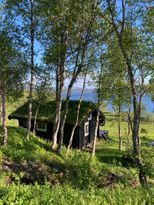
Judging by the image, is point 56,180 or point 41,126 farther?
point 41,126

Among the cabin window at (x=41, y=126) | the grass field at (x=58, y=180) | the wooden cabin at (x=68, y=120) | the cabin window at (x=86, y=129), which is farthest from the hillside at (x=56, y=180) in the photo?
the cabin window at (x=86, y=129)

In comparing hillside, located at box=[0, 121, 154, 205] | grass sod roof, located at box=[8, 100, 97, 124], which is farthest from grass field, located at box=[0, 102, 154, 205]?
grass sod roof, located at box=[8, 100, 97, 124]

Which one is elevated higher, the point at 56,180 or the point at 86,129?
the point at 86,129

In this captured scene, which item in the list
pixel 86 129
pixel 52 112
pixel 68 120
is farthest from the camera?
pixel 86 129

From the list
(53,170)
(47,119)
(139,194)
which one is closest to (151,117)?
(47,119)

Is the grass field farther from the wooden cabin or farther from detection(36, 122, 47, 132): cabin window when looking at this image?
detection(36, 122, 47, 132): cabin window

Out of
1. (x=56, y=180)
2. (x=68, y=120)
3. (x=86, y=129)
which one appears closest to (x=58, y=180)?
(x=56, y=180)

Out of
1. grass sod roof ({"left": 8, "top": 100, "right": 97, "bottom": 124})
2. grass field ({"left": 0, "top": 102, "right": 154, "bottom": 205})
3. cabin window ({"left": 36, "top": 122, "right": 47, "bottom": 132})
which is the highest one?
grass sod roof ({"left": 8, "top": 100, "right": 97, "bottom": 124})

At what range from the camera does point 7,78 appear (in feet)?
89.2

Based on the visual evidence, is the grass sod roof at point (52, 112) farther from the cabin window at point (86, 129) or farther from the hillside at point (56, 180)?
the hillside at point (56, 180)

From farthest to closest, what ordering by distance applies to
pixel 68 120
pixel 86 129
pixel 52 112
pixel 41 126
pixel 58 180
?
pixel 86 129 < pixel 41 126 < pixel 52 112 < pixel 68 120 < pixel 58 180

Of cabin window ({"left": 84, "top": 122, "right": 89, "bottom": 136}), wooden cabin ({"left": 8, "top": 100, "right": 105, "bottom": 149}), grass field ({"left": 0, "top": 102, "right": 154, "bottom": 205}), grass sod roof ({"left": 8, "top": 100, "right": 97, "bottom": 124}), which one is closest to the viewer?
grass field ({"left": 0, "top": 102, "right": 154, "bottom": 205})

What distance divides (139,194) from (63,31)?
19131 mm

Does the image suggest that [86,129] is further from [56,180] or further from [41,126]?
[56,180]
